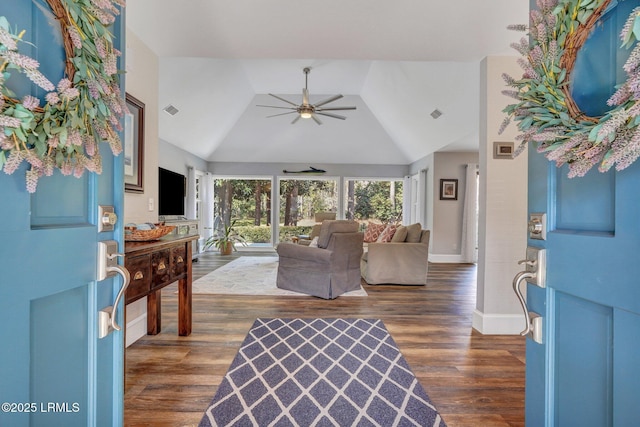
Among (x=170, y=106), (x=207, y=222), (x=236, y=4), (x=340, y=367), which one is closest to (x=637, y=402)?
(x=340, y=367)

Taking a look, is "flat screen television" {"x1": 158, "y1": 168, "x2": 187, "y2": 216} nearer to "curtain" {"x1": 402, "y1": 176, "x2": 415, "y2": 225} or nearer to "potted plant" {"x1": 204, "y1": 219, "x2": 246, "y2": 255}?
"potted plant" {"x1": 204, "y1": 219, "x2": 246, "y2": 255}

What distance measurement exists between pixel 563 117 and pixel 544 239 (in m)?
0.35

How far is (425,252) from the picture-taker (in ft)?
14.3

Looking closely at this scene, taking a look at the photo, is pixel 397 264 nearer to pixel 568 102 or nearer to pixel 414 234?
pixel 414 234

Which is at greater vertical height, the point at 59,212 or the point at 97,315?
the point at 59,212

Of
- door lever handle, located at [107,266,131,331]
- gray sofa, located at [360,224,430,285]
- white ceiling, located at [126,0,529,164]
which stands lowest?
gray sofa, located at [360,224,430,285]

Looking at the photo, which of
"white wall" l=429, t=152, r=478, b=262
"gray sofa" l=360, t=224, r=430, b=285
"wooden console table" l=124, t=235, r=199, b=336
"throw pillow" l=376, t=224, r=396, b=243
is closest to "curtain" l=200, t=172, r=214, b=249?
"throw pillow" l=376, t=224, r=396, b=243

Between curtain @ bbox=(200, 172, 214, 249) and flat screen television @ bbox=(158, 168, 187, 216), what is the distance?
1747 millimetres

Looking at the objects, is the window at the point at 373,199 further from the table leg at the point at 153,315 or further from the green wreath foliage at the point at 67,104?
the green wreath foliage at the point at 67,104

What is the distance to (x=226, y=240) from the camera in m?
6.92

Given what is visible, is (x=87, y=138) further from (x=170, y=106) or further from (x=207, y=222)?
(x=207, y=222)

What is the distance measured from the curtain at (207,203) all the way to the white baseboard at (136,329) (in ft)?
16.0

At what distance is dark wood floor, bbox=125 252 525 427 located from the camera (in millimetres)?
1640

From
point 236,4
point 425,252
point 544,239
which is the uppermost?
point 236,4
